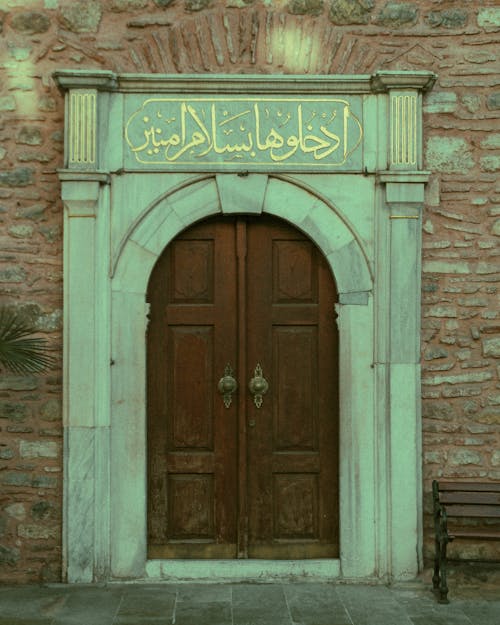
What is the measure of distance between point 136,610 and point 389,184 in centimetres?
293

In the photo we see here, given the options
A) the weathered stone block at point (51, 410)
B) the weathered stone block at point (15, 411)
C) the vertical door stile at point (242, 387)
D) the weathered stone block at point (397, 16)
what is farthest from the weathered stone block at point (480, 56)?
the weathered stone block at point (15, 411)

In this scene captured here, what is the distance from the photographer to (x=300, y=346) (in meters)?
5.61

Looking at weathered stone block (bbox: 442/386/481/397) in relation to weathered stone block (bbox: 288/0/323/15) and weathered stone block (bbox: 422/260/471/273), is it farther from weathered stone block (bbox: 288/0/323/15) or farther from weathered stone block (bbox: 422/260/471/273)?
weathered stone block (bbox: 288/0/323/15)

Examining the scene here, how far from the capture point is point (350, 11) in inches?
216

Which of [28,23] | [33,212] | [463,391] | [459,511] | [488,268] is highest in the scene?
[28,23]

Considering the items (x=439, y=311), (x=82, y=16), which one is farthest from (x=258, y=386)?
(x=82, y=16)

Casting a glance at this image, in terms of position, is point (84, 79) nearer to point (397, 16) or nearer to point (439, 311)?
point (397, 16)

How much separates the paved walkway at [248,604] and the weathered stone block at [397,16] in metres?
3.48

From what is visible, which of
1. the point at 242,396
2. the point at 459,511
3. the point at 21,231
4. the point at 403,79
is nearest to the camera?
the point at 459,511

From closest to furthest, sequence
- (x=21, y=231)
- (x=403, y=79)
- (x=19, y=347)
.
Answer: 1. (x=19, y=347)
2. (x=403, y=79)
3. (x=21, y=231)

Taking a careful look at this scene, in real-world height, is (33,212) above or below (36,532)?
above

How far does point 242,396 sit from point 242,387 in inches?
2.3

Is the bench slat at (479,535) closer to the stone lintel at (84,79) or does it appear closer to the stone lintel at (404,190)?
the stone lintel at (404,190)

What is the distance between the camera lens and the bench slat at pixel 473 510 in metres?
5.22
